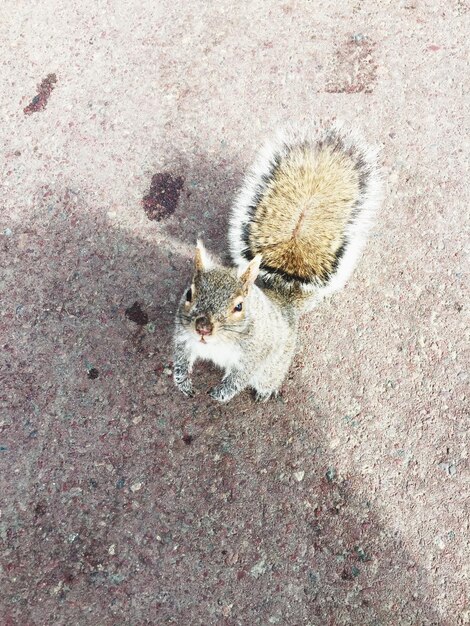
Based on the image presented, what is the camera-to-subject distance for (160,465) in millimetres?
2484

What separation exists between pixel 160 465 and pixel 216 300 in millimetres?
892

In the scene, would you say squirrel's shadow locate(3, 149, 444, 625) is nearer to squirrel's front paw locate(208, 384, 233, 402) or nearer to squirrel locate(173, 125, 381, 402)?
squirrel's front paw locate(208, 384, 233, 402)

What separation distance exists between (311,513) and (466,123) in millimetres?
2171

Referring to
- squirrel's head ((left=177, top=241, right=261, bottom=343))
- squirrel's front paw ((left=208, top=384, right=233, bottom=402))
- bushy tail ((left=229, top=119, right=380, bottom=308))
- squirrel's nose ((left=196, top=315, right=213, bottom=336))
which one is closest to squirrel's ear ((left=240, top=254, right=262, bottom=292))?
squirrel's head ((left=177, top=241, right=261, bottom=343))

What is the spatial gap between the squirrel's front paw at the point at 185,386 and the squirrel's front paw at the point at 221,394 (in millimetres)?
100

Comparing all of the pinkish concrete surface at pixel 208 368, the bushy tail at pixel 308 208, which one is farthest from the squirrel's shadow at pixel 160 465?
the bushy tail at pixel 308 208

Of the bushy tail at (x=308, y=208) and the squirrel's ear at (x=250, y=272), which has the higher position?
the squirrel's ear at (x=250, y=272)

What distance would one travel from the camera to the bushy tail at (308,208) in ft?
7.95

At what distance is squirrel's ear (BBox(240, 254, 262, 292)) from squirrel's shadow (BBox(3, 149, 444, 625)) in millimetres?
710

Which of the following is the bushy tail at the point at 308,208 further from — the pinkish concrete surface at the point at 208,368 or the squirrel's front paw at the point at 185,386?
the squirrel's front paw at the point at 185,386

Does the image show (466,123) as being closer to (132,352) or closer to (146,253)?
(146,253)

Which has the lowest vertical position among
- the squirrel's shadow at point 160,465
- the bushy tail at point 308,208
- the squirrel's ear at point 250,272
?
the squirrel's shadow at point 160,465

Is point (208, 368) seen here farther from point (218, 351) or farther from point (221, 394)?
point (218, 351)

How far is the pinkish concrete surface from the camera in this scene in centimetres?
237
